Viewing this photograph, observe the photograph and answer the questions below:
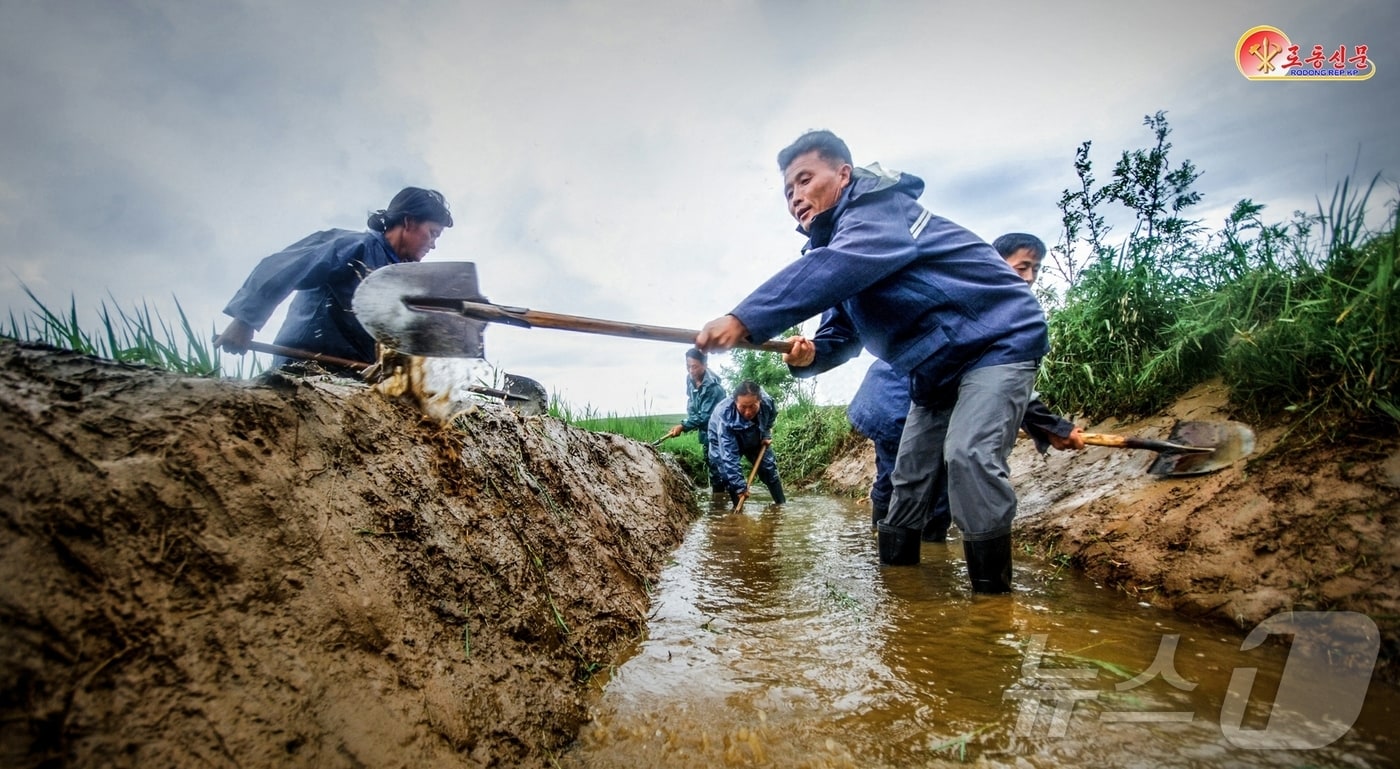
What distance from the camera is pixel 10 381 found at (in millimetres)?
841

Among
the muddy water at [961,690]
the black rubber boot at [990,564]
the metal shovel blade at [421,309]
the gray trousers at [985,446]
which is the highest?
the metal shovel blade at [421,309]

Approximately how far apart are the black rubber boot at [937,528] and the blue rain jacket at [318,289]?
348 centimetres

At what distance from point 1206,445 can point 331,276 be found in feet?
14.3

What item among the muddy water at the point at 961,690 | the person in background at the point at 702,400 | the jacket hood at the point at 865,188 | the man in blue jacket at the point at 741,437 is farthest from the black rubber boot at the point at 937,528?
the person in background at the point at 702,400

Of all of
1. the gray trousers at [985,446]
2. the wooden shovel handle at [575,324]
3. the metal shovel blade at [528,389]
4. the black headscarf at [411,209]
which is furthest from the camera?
the metal shovel blade at [528,389]

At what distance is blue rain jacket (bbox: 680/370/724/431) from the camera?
702 cm

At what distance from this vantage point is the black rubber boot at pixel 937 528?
3377 millimetres

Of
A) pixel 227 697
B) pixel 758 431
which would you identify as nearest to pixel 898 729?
pixel 227 697

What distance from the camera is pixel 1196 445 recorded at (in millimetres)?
2553

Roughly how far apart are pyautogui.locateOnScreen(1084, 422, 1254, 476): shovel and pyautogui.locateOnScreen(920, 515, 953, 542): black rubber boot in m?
0.95

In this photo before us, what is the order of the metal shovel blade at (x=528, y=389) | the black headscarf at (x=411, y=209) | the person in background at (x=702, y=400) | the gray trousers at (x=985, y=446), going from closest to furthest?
the gray trousers at (x=985, y=446) < the black headscarf at (x=411, y=209) < the metal shovel blade at (x=528, y=389) < the person in background at (x=702, y=400)

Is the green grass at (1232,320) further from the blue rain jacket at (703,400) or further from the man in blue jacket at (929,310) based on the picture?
the blue rain jacket at (703,400)

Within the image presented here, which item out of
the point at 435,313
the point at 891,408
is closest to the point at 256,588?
the point at 435,313

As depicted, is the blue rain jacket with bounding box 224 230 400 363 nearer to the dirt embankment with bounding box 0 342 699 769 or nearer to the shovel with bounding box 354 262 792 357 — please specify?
the shovel with bounding box 354 262 792 357
